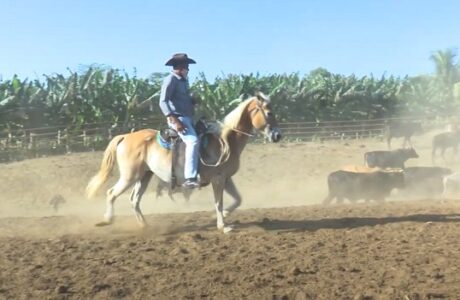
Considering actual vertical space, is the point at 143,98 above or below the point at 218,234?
above

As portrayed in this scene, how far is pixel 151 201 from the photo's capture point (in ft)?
65.8

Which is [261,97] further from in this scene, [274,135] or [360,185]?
[360,185]

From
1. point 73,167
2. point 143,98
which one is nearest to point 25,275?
point 73,167

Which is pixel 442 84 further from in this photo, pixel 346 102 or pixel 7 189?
pixel 7 189

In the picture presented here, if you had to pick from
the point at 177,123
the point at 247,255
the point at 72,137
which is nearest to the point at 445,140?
the point at 72,137

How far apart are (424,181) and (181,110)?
12.9 metres

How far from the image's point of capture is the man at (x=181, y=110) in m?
9.30

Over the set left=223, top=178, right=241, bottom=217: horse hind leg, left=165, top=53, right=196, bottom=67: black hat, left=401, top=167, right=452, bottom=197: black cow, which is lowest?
left=401, top=167, right=452, bottom=197: black cow

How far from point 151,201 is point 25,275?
13.5 m

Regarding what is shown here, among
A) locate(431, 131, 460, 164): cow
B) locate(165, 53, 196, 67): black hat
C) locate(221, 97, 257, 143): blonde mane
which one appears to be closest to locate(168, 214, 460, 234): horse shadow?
locate(221, 97, 257, 143): blonde mane

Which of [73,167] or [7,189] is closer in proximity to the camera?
[7,189]

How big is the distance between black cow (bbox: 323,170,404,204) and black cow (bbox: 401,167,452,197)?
5.52 ft

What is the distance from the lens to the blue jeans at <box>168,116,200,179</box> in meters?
9.30

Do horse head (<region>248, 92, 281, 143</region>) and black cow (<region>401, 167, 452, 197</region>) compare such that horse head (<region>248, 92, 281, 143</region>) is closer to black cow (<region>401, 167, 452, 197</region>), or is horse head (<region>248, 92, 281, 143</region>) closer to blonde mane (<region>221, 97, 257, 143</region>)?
blonde mane (<region>221, 97, 257, 143</region>)
